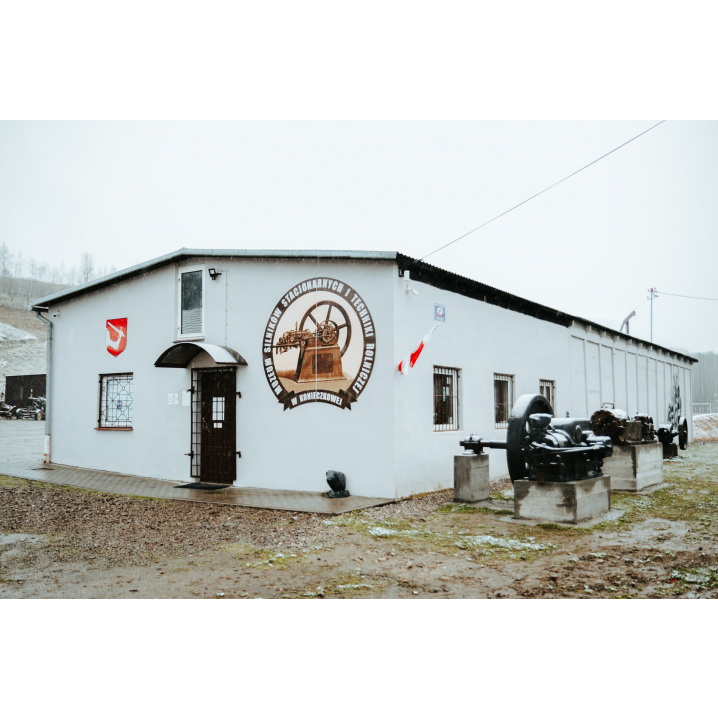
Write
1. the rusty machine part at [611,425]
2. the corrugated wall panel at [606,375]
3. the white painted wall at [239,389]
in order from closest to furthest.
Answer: the white painted wall at [239,389] → the rusty machine part at [611,425] → the corrugated wall panel at [606,375]

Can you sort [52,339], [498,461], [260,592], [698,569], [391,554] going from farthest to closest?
[52,339] < [498,461] < [391,554] < [698,569] < [260,592]

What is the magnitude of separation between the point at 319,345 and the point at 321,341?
79 mm

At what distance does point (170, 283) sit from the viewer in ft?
40.5

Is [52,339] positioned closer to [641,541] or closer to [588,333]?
[641,541]

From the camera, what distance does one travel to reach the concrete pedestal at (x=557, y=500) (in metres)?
7.93

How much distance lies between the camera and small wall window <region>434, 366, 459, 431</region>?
11.3 m

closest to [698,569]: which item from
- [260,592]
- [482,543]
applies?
[482,543]

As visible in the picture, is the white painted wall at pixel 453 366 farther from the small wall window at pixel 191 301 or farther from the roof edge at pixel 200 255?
the small wall window at pixel 191 301

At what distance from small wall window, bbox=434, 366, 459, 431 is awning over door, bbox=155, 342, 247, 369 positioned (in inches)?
141

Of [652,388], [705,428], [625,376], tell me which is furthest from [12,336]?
[705,428]

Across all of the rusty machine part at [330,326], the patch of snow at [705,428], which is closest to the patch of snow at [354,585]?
the rusty machine part at [330,326]

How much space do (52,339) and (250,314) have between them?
666 cm

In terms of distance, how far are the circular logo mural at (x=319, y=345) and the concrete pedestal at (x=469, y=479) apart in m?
2.03

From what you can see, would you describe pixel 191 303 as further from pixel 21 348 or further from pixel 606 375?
pixel 21 348
